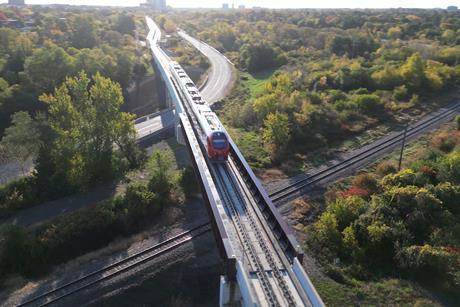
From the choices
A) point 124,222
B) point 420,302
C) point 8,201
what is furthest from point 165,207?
point 420,302

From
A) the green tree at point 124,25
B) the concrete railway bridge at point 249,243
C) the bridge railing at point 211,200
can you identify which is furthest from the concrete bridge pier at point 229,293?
the green tree at point 124,25

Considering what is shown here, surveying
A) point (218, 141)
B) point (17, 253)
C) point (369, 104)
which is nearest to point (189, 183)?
point (218, 141)

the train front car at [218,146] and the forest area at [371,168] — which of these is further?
the train front car at [218,146]

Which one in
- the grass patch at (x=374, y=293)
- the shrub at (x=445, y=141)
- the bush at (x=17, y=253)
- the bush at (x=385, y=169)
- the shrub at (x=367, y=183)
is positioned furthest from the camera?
the shrub at (x=445, y=141)

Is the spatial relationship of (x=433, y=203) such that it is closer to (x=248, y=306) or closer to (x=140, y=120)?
(x=248, y=306)

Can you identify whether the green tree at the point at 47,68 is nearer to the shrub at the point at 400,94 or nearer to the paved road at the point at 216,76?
the paved road at the point at 216,76

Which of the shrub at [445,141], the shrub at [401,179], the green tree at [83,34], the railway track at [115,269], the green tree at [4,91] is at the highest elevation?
the green tree at [83,34]

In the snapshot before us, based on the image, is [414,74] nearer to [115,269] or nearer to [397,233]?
[397,233]
